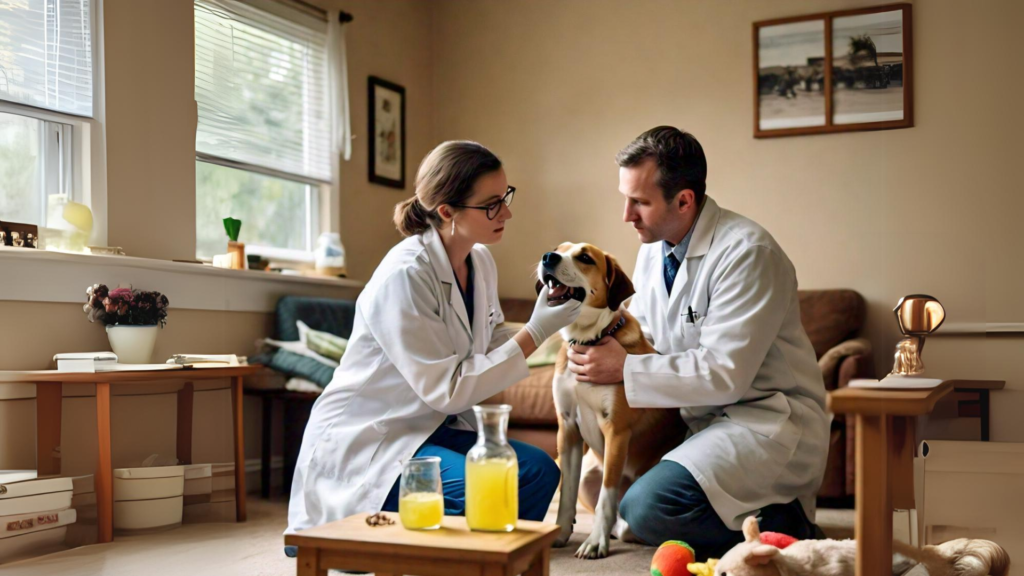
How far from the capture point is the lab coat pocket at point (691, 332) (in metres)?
2.20

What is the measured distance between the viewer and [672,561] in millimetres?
1893

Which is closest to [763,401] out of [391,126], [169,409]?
[169,409]

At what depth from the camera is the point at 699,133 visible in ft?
14.0

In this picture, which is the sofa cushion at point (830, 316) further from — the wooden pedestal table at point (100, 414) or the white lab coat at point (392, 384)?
the wooden pedestal table at point (100, 414)

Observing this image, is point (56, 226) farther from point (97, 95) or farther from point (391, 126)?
point (391, 126)

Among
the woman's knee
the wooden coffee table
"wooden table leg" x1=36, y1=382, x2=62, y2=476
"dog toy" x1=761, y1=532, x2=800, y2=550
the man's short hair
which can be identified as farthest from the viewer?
"wooden table leg" x1=36, y1=382, x2=62, y2=476

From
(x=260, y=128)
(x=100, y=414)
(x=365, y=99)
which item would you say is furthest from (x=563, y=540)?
(x=365, y=99)

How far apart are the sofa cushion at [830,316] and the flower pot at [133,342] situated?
2.55 meters

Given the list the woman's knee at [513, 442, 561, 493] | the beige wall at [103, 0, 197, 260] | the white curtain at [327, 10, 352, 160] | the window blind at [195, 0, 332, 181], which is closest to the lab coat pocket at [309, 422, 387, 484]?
the woman's knee at [513, 442, 561, 493]

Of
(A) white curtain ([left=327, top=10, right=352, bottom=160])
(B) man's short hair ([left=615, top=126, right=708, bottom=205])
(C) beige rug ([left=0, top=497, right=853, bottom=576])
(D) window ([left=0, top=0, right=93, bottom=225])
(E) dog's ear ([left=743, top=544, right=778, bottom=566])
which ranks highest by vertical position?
(A) white curtain ([left=327, top=10, right=352, bottom=160])

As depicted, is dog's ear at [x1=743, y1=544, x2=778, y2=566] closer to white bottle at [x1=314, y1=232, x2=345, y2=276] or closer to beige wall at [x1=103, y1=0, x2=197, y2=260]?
A: beige wall at [x1=103, y1=0, x2=197, y2=260]

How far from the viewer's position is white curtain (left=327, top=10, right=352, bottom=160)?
4.10 m

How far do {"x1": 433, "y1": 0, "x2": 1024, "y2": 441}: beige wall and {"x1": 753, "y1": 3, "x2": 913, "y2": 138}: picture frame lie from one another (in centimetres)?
5

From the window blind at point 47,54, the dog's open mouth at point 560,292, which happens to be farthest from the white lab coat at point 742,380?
the window blind at point 47,54
